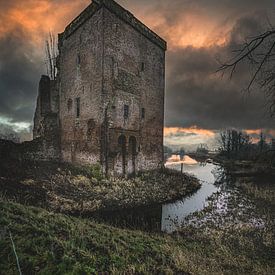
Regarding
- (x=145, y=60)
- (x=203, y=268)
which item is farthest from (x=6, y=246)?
(x=145, y=60)

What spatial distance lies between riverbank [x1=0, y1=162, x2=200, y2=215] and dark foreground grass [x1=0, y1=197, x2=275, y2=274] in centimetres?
390

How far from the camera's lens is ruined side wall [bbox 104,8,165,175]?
15.7 metres

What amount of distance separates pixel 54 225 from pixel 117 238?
1814mm

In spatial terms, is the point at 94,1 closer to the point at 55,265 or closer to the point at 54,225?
the point at 54,225

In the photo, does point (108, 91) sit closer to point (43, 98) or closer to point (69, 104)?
point (69, 104)

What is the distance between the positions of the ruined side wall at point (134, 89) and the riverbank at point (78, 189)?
2.03 meters

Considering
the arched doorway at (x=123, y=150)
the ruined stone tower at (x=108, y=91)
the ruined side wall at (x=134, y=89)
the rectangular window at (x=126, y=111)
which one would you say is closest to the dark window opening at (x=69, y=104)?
the ruined stone tower at (x=108, y=91)

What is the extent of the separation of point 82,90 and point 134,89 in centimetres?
431

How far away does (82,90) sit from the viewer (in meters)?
17.2

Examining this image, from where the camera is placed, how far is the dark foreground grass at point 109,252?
4000mm

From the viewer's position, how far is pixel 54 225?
18.9 feet

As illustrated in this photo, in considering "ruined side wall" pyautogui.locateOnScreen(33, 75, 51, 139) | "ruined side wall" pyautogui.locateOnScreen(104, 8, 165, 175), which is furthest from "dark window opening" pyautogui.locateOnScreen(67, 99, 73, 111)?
"ruined side wall" pyautogui.locateOnScreen(104, 8, 165, 175)

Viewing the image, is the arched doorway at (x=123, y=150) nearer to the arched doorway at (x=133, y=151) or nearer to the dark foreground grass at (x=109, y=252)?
the arched doorway at (x=133, y=151)

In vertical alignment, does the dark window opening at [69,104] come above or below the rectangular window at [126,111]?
above
